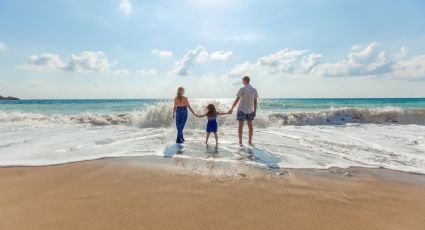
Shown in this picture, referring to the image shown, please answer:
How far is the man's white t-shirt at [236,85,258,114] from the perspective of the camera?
7.76 m

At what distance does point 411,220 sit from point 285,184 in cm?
154

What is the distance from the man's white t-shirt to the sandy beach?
10.9ft

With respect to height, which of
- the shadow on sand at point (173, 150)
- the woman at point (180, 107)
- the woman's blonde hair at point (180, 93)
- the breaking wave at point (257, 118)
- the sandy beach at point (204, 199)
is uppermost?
→ the woman's blonde hair at point (180, 93)

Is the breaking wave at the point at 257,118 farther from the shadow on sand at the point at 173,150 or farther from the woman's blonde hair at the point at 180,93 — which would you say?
the shadow on sand at the point at 173,150

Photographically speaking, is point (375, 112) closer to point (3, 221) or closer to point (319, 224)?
point (319, 224)

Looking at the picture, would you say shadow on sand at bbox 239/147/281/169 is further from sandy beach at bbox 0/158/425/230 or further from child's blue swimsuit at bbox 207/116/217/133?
child's blue swimsuit at bbox 207/116/217/133

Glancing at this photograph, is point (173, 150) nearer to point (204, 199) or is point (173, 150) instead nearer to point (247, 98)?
point (247, 98)

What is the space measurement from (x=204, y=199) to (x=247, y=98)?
479cm

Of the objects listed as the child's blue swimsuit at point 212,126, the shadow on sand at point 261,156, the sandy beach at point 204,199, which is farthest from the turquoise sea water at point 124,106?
the sandy beach at point 204,199

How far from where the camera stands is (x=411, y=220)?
2.94 m

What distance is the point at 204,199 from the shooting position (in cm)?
338

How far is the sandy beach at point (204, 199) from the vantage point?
9.18 ft

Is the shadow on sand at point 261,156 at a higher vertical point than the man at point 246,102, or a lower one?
lower

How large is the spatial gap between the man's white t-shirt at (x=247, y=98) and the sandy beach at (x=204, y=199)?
3.31m
